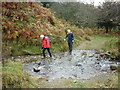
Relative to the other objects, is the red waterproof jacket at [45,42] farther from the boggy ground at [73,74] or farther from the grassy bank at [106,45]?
the grassy bank at [106,45]

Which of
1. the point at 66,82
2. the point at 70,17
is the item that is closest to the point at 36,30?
the point at 66,82

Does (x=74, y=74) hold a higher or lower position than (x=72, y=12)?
lower

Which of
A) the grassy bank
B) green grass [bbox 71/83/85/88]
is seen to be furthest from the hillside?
green grass [bbox 71/83/85/88]

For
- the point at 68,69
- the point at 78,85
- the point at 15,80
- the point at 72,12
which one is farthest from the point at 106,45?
the point at 72,12

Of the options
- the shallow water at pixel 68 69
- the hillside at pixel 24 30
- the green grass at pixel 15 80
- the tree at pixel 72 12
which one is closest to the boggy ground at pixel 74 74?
the shallow water at pixel 68 69

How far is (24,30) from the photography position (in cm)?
1850

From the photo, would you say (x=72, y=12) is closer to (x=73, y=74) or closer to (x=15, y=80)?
(x=73, y=74)

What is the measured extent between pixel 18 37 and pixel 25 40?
69 cm

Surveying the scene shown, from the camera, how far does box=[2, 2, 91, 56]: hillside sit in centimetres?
1708

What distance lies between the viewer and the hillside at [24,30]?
17.1 m

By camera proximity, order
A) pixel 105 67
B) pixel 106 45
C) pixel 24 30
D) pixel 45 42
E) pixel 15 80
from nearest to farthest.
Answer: pixel 15 80 < pixel 105 67 < pixel 45 42 < pixel 24 30 < pixel 106 45

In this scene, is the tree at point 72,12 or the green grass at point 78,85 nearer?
the green grass at point 78,85

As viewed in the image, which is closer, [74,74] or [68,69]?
[74,74]

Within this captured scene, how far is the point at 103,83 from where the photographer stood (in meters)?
8.46
